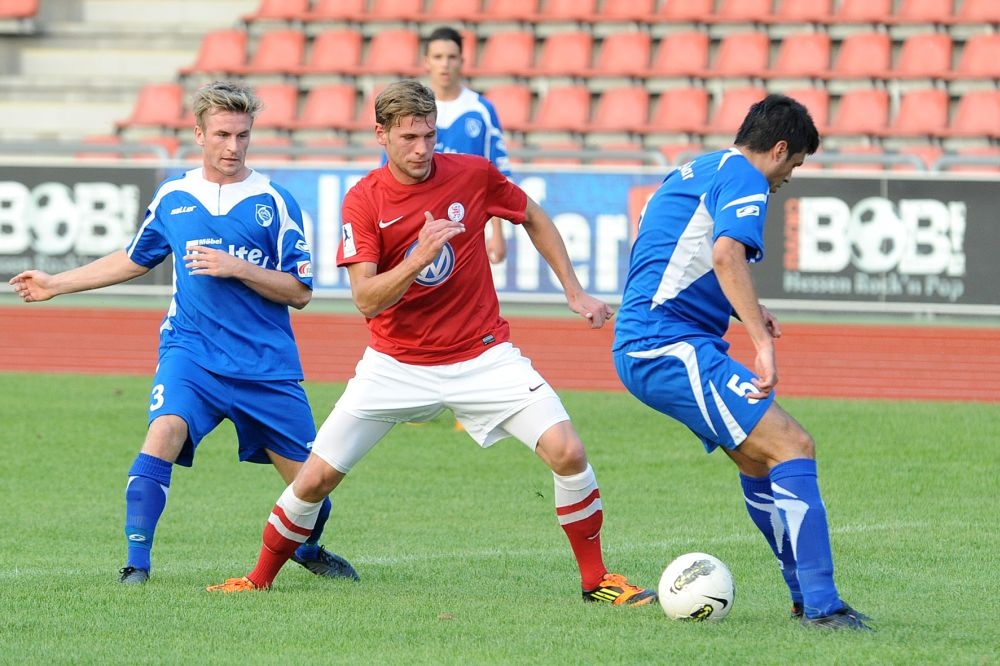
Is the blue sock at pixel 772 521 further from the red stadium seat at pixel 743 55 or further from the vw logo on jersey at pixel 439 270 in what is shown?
the red stadium seat at pixel 743 55

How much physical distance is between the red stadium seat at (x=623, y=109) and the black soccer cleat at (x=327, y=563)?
1218cm

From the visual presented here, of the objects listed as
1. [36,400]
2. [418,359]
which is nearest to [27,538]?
[418,359]

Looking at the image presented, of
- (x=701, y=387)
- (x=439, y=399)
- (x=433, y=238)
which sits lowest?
(x=439, y=399)

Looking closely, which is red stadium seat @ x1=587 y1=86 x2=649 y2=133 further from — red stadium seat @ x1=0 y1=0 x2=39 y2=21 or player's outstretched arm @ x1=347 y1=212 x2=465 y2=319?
player's outstretched arm @ x1=347 y1=212 x2=465 y2=319

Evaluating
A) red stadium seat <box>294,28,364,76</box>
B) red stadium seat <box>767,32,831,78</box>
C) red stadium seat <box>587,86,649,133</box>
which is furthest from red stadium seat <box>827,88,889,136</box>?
red stadium seat <box>294,28,364,76</box>

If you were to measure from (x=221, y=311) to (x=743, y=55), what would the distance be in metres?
13.1

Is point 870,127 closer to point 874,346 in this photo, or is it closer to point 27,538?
point 874,346

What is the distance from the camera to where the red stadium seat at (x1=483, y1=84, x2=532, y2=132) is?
18.9 metres

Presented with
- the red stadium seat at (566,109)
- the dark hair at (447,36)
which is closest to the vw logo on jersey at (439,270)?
the dark hair at (447,36)

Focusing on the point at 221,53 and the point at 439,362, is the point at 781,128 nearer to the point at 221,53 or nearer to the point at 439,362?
the point at 439,362

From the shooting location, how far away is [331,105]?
64.4 feet

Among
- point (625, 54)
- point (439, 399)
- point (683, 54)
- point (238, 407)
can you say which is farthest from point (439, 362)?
point (625, 54)

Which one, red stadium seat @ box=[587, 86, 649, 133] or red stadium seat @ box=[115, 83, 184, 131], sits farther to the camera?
red stadium seat @ box=[115, 83, 184, 131]

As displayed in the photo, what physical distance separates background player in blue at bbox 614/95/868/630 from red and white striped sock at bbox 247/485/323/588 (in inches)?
52.7
